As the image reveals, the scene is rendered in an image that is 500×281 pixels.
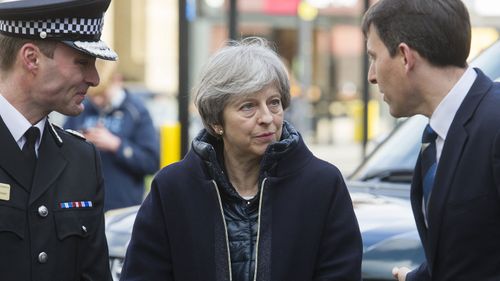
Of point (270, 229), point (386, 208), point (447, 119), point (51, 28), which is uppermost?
point (51, 28)

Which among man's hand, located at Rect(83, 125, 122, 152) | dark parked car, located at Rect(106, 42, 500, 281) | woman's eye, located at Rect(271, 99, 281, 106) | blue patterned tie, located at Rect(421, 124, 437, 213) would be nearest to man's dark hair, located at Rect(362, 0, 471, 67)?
blue patterned tie, located at Rect(421, 124, 437, 213)

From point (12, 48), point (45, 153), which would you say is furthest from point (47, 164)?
point (12, 48)

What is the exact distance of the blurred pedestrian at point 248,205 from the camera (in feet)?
12.3

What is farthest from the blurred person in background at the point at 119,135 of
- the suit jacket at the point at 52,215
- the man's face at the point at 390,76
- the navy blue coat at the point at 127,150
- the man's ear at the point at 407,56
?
the man's ear at the point at 407,56

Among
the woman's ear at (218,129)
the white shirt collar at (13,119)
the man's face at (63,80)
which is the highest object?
the man's face at (63,80)

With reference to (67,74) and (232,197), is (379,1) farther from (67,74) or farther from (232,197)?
(67,74)

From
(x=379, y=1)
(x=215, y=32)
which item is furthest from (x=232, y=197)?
(x=215, y=32)

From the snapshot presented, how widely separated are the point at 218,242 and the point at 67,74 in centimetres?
75

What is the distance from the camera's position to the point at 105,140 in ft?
27.0

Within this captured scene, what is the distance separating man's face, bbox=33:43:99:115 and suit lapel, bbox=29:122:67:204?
0.11m

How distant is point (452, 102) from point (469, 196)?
319 mm

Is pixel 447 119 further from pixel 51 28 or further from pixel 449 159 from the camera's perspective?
pixel 51 28

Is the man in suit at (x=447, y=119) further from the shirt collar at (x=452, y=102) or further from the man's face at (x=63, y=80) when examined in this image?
the man's face at (x=63, y=80)

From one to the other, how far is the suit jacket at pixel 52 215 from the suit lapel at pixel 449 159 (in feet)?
3.73
